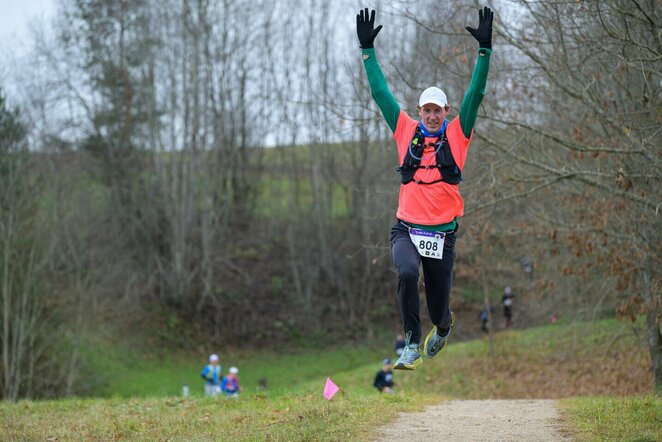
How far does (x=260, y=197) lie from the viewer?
5109 cm

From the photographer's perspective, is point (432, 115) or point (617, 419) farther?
point (617, 419)

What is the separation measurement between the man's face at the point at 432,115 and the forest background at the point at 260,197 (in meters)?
4.25

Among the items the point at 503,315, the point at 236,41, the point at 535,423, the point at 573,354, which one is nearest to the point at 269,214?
the point at 236,41

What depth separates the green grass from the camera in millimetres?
7938

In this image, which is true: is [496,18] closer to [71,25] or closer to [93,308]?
[93,308]

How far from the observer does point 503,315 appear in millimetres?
42594

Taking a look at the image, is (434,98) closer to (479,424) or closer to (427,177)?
(427,177)

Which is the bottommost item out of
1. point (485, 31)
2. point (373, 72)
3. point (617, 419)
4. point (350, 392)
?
point (350, 392)


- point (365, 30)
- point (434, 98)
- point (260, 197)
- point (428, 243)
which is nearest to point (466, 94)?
point (434, 98)

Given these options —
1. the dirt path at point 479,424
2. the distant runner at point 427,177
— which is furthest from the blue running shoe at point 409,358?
the dirt path at point 479,424

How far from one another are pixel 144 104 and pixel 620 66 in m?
34.0

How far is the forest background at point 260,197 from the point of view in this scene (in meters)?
14.6

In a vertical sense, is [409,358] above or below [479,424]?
above

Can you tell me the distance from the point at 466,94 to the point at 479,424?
385cm
